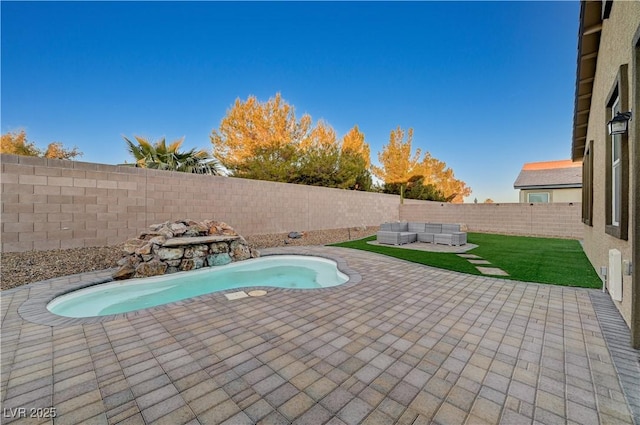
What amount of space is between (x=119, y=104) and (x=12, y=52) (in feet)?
12.4

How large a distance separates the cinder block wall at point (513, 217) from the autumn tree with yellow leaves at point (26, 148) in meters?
22.7

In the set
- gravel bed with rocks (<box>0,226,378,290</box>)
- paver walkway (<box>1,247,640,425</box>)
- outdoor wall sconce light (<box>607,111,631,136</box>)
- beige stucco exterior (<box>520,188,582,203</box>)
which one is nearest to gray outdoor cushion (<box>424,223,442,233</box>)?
paver walkway (<box>1,247,640,425</box>)

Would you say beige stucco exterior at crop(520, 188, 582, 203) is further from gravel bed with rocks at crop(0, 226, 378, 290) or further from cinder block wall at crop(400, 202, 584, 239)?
gravel bed with rocks at crop(0, 226, 378, 290)

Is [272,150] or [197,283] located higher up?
[272,150]

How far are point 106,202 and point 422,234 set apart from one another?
1073 cm

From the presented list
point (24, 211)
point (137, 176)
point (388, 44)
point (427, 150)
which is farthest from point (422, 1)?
point (427, 150)

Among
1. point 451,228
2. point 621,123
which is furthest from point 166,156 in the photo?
point 621,123

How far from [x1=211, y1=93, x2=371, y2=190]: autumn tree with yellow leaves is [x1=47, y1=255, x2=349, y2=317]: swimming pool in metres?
9.31

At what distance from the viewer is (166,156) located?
495 inches

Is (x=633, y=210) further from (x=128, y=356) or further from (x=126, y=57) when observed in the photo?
(x=126, y=57)

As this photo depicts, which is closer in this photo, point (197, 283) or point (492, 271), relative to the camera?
point (197, 283)

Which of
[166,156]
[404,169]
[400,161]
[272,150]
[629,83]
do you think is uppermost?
[400,161]

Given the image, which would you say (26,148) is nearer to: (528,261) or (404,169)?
(528,261)

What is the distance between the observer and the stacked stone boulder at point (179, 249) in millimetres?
5384
